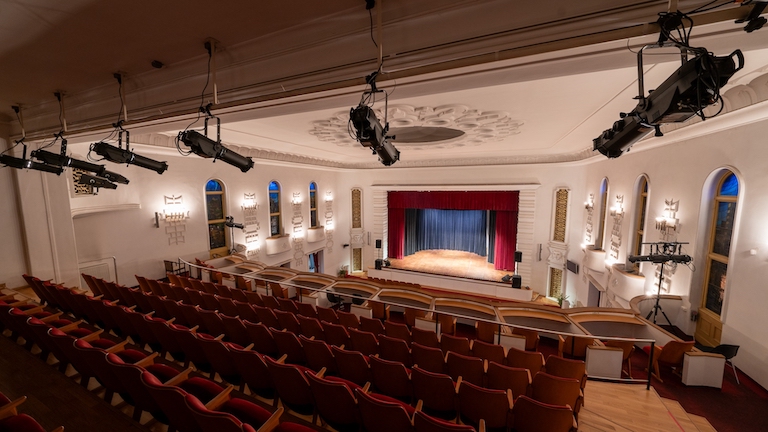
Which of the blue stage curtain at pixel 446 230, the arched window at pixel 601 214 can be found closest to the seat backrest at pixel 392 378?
the arched window at pixel 601 214

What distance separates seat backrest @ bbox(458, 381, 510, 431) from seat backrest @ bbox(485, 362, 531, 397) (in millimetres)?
370

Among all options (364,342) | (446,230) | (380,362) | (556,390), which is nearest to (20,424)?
(380,362)

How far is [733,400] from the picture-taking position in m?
3.42

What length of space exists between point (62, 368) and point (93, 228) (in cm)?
512

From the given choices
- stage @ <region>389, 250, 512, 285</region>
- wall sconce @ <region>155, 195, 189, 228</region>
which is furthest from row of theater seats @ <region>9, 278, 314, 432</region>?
stage @ <region>389, 250, 512, 285</region>

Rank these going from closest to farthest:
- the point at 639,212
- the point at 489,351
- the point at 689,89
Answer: the point at 689,89 → the point at 489,351 → the point at 639,212

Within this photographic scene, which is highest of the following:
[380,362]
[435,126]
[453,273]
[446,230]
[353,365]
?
[435,126]

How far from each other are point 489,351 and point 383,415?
6.02 ft

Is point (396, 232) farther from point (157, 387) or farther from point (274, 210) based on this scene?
point (157, 387)

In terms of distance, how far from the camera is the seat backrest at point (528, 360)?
3.00m

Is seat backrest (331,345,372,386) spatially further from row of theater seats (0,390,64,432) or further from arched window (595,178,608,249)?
arched window (595,178,608,249)

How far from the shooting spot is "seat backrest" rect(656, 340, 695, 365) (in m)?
3.68

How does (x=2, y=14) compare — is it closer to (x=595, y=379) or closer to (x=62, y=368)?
(x=62, y=368)

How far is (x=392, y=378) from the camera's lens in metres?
2.55
